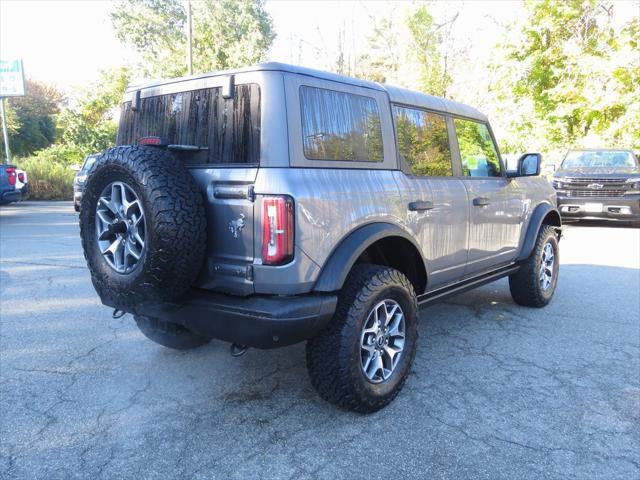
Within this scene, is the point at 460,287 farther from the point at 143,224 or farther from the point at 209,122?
the point at 143,224

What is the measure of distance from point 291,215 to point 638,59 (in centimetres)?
1630

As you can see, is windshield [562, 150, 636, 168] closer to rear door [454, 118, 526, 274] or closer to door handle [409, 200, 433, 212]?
rear door [454, 118, 526, 274]

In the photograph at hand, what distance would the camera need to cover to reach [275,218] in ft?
8.26

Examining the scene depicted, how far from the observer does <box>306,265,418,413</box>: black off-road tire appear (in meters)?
2.77

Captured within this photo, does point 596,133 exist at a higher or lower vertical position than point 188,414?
higher

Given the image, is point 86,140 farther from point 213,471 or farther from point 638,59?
point 213,471

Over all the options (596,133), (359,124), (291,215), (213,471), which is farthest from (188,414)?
(596,133)

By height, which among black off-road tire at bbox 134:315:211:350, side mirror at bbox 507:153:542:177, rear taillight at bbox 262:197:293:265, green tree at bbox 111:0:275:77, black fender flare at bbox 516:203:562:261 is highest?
green tree at bbox 111:0:275:77

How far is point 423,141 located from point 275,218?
162 centimetres

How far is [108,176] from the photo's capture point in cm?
275

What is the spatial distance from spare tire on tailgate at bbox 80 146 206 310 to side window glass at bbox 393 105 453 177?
1.51 metres

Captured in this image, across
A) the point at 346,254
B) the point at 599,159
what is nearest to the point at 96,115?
the point at 599,159

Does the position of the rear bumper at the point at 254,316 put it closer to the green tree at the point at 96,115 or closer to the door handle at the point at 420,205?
the door handle at the point at 420,205

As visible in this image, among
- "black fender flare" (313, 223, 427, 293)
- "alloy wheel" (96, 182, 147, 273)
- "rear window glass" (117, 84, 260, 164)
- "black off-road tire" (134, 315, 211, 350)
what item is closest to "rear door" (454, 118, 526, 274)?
"black fender flare" (313, 223, 427, 293)
